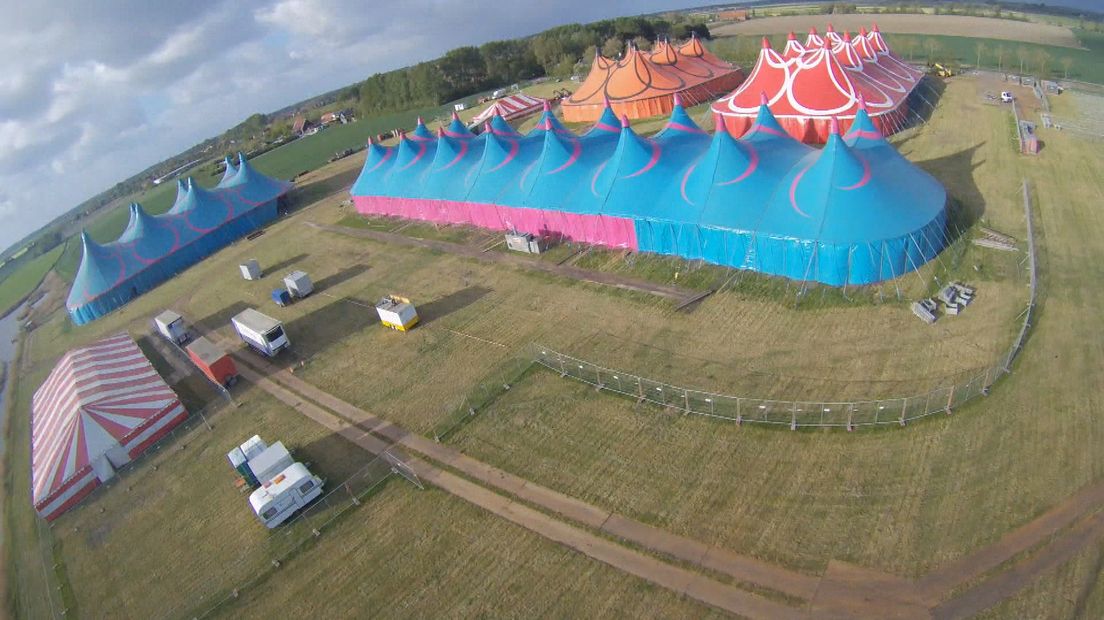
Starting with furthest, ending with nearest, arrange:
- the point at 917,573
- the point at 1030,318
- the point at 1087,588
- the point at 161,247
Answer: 1. the point at 161,247
2. the point at 1030,318
3. the point at 917,573
4. the point at 1087,588

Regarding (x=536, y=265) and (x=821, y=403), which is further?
(x=536, y=265)

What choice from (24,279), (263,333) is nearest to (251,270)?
(263,333)

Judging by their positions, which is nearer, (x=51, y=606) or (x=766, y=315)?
(x=51, y=606)

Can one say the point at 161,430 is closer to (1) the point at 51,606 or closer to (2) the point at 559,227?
(1) the point at 51,606

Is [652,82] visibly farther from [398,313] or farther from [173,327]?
[173,327]

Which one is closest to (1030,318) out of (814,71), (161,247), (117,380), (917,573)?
(917,573)

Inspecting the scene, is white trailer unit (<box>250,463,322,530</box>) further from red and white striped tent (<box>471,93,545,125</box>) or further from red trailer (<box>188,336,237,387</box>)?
red and white striped tent (<box>471,93,545,125</box>)

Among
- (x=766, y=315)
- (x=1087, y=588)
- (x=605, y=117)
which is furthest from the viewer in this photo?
(x=605, y=117)
